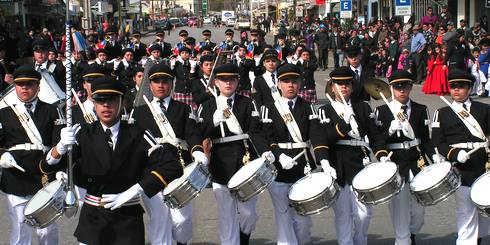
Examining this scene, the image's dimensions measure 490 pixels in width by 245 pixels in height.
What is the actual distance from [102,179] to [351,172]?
2.74 metres

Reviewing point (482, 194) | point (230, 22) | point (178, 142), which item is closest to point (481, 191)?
point (482, 194)

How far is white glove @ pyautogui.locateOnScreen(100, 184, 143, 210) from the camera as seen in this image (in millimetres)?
5496

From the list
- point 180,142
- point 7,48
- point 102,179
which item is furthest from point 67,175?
point 7,48

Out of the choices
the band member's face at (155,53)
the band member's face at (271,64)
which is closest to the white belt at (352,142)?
the band member's face at (271,64)

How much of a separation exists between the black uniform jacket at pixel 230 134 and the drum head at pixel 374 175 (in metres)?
1.05

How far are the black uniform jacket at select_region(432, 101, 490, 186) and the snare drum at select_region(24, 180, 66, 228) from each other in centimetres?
359

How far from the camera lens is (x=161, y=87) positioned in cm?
760

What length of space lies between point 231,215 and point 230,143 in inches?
28.1

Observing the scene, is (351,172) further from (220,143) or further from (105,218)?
(105,218)

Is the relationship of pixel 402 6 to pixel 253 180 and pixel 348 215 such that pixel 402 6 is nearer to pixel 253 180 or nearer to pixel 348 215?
pixel 348 215

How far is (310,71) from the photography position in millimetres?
15727

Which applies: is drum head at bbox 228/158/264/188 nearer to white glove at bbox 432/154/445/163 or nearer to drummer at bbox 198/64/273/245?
drummer at bbox 198/64/273/245

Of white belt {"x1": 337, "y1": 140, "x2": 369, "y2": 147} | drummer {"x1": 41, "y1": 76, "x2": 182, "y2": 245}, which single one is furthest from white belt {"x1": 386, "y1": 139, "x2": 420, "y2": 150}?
drummer {"x1": 41, "y1": 76, "x2": 182, "y2": 245}

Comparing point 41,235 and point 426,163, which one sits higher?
point 426,163
